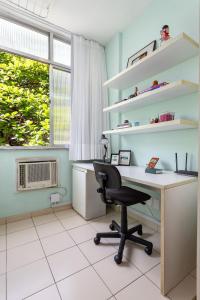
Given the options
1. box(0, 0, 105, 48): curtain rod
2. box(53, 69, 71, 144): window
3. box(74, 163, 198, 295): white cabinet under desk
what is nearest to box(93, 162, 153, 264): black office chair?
box(74, 163, 198, 295): white cabinet under desk

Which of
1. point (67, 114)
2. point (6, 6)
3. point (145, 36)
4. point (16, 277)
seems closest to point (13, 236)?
point (16, 277)

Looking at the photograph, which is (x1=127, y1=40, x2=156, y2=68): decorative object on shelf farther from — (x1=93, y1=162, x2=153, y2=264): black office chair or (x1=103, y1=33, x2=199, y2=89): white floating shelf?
(x1=93, y1=162, x2=153, y2=264): black office chair

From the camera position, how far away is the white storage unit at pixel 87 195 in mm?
2219

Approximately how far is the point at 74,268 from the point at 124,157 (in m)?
1.50

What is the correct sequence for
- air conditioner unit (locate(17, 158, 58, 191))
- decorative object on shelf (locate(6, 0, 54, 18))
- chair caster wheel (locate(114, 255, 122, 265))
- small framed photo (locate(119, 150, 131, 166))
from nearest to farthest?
chair caster wheel (locate(114, 255, 122, 265))
decorative object on shelf (locate(6, 0, 54, 18))
air conditioner unit (locate(17, 158, 58, 191))
small framed photo (locate(119, 150, 131, 166))

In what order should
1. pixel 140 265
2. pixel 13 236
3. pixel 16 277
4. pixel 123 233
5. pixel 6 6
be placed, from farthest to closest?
pixel 6 6 < pixel 13 236 < pixel 123 233 < pixel 140 265 < pixel 16 277

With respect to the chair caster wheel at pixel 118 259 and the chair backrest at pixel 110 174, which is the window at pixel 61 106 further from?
the chair caster wheel at pixel 118 259

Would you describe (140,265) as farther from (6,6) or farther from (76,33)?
(6,6)

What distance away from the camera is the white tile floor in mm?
1137

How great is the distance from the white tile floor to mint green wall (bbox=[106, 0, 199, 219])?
2.58ft

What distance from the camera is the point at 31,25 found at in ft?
7.57

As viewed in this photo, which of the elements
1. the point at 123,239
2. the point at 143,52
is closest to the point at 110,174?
the point at 123,239

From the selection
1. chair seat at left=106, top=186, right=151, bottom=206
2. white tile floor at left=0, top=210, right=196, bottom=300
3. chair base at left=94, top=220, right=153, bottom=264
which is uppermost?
chair seat at left=106, top=186, right=151, bottom=206

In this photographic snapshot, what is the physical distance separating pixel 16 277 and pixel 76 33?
3.08 meters
